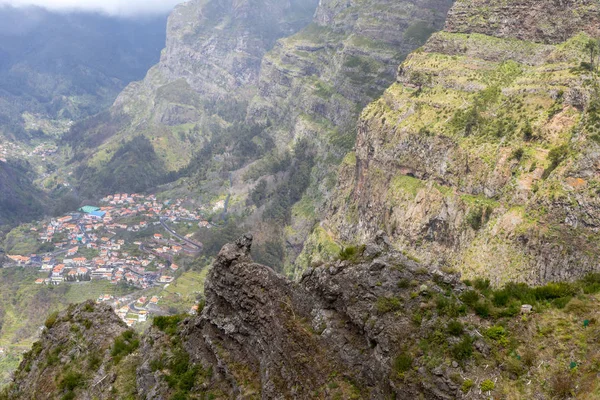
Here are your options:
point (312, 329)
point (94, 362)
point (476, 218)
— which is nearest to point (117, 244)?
point (476, 218)

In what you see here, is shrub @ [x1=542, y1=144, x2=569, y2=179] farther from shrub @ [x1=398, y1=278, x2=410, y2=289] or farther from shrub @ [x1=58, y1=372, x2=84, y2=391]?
shrub @ [x1=58, y1=372, x2=84, y2=391]

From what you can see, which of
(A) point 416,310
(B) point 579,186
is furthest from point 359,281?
(B) point 579,186

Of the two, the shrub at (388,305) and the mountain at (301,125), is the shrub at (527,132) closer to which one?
the shrub at (388,305)

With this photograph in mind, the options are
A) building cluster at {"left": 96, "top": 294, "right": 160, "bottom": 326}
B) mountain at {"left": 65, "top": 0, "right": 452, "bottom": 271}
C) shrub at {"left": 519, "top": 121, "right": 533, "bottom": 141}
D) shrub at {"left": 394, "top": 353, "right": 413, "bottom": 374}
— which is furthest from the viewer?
mountain at {"left": 65, "top": 0, "right": 452, "bottom": 271}

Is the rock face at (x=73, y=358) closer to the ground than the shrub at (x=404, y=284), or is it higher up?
closer to the ground

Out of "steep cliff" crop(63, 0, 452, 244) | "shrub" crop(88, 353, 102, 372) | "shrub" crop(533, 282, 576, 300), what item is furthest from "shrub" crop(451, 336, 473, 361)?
"steep cliff" crop(63, 0, 452, 244)

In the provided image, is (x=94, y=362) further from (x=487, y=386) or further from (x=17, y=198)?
(x=17, y=198)

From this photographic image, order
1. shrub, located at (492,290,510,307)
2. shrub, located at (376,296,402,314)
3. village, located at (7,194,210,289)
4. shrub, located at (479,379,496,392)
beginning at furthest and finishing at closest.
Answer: village, located at (7,194,210,289) < shrub, located at (376,296,402,314) < shrub, located at (492,290,510,307) < shrub, located at (479,379,496,392)

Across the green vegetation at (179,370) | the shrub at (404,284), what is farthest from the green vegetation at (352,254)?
the green vegetation at (179,370)
